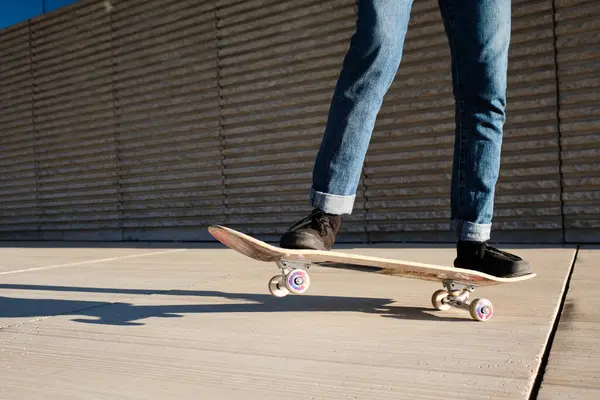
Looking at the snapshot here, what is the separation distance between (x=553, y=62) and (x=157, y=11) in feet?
13.3

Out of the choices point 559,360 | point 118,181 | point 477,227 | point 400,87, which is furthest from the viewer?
point 118,181

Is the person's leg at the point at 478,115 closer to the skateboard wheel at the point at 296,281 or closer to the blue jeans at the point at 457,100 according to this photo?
the blue jeans at the point at 457,100

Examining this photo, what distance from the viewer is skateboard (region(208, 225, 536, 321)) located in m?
1.45

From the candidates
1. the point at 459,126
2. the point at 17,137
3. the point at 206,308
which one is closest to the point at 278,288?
the point at 206,308

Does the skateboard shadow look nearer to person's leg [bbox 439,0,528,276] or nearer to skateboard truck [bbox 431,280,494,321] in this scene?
skateboard truck [bbox 431,280,494,321]

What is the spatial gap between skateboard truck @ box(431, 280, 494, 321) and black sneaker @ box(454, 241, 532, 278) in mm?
67

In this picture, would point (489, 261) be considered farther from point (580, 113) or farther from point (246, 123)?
point (246, 123)

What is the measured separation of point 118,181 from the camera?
21.9 feet

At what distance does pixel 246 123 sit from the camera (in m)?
5.68

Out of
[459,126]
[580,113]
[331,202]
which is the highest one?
[580,113]

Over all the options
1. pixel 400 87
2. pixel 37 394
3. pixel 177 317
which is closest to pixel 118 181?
pixel 400 87

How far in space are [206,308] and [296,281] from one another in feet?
1.63

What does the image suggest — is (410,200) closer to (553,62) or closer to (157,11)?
(553,62)

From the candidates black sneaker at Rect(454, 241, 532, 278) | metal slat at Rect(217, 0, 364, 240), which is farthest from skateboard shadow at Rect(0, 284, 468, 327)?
metal slat at Rect(217, 0, 364, 240)
